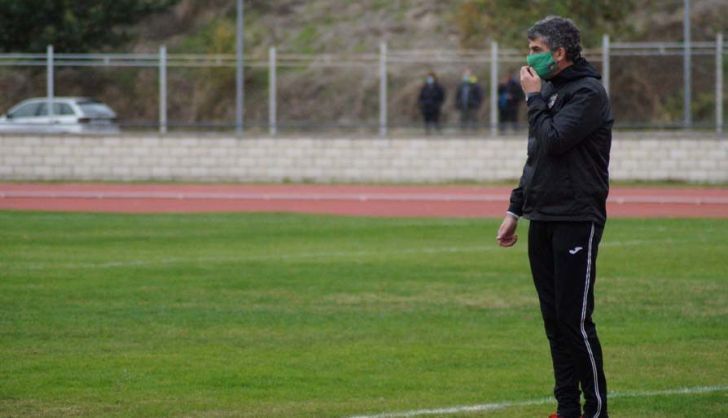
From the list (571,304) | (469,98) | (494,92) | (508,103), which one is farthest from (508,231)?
(469,98)

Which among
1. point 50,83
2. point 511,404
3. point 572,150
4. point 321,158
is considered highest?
point 50,83

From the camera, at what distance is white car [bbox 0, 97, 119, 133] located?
37875 millimetres

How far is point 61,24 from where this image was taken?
159ft

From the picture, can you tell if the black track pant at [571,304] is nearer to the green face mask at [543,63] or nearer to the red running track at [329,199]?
the green face mask at [543,63]

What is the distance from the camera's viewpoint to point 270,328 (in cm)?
1220

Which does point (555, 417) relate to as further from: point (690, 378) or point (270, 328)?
point (270, 328)

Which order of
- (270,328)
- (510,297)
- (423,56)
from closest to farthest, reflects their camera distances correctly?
(270,328) < (510,297) < (423,56)

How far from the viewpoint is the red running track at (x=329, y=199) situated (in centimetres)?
2736

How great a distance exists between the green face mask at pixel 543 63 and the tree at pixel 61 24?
41.1m

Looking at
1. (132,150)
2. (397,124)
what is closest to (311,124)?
(397,124)

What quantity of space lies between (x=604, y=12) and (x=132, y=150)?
16245 mm

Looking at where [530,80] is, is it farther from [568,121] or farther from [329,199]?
[329,199]

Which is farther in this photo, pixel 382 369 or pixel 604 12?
pixel 604 12

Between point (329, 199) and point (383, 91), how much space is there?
7656 millimetres
